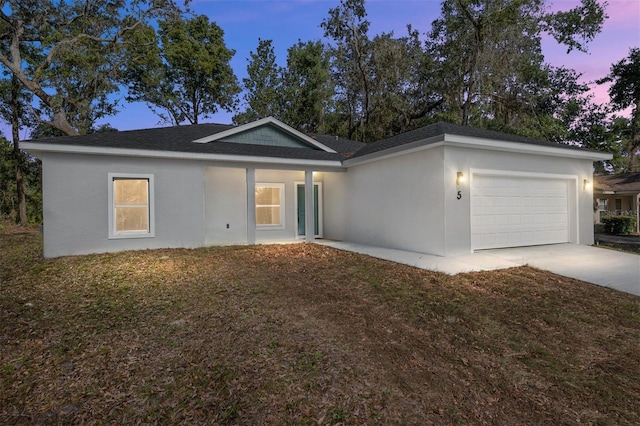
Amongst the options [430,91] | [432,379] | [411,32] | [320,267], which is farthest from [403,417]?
[411,32]

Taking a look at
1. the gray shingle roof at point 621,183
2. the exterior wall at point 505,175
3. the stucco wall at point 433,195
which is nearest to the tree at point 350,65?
the stucco wall at point 433,195

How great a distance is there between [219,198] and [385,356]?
831cm

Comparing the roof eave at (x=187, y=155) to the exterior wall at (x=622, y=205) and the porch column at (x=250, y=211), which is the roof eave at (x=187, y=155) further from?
the exterior wall at (x=622, y=205)

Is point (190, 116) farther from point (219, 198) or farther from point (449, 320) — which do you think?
point (449, 320)

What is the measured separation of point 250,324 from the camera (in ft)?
12.9

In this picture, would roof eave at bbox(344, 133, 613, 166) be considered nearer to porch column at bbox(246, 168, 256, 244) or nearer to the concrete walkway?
the concrete walkway

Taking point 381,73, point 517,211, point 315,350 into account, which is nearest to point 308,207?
point 517,211

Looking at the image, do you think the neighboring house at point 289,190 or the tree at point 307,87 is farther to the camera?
the tree at point 307,87

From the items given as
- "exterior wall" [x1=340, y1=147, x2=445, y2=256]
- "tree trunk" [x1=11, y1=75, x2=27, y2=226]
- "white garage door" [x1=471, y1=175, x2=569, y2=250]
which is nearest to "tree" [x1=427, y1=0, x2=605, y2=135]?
"white garage door" [x1=471, y1=175, x2=569, y2=250]

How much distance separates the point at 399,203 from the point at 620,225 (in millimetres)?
14936

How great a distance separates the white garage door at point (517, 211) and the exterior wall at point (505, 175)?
0.71 ft

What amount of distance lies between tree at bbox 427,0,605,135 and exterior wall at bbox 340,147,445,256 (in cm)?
1015

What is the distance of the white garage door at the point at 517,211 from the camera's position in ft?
27.5

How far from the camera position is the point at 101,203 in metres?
8.23
